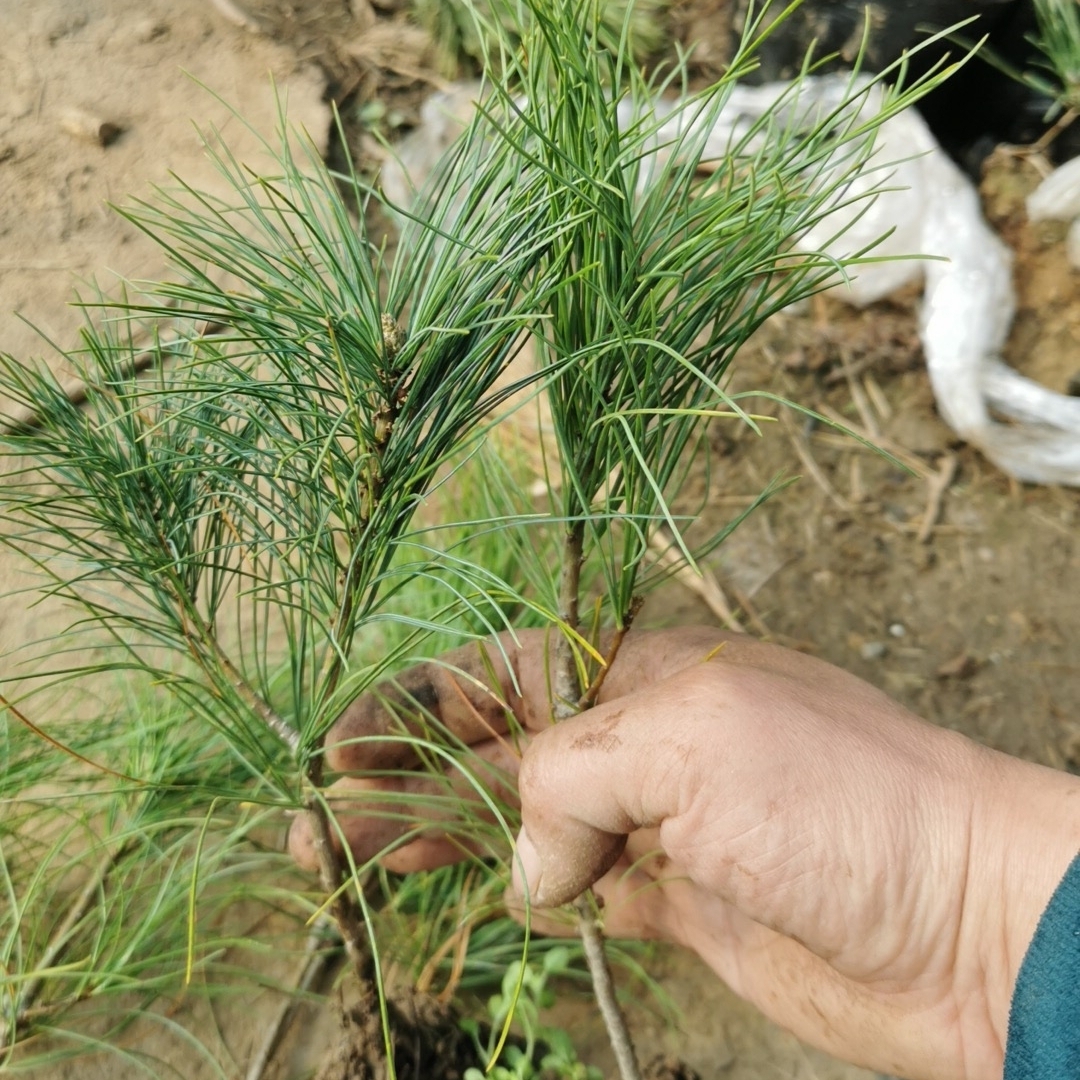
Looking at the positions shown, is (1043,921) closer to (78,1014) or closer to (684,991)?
(684,991)

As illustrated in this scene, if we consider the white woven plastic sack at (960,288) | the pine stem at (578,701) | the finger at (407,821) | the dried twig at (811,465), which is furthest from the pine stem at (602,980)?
the white woven plastic sack at (960,288)

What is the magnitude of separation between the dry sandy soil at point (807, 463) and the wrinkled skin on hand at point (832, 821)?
33 centimetres

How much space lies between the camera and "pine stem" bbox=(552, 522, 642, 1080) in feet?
1.93

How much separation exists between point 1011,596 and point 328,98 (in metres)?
1.68

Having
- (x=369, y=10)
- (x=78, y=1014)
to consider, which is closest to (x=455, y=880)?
(x=78, y=1014)

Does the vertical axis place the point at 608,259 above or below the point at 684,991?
above

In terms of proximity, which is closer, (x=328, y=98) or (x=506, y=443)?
(x=506, y=443)

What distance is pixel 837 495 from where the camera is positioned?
57.9 inches

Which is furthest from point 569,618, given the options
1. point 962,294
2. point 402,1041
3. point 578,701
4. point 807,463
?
point 962,294

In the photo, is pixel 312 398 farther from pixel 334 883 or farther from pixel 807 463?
pixel 807 463

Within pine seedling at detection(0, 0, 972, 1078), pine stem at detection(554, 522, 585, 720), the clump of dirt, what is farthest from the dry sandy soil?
pine seedling at detection(0, 0, 972, 1078)

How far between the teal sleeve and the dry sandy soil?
1.33 ft

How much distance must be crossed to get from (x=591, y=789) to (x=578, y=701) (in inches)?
2.7

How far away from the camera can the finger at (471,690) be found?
75 cm
